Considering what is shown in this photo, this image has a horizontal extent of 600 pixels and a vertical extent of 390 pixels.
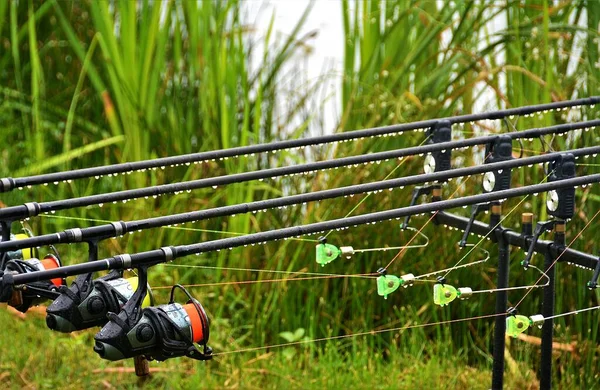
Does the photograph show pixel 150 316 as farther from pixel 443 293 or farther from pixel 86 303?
pixel 443 293

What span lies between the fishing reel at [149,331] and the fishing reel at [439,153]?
1458 mm

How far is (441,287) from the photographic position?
385 cm

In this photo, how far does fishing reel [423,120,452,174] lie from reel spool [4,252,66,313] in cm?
156

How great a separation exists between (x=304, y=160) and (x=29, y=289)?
3047mm

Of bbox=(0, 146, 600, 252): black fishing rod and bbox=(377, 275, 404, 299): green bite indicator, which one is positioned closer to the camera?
bbox=(0, 146, 600, 252): black fishing rod

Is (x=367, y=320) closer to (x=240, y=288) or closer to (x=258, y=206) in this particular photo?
(x=240, y=288)

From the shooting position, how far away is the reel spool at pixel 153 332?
11.1ft

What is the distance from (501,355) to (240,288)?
74.7 inches

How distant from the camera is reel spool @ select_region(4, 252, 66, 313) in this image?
3.66m

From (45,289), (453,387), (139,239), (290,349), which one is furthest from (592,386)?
(45,289)

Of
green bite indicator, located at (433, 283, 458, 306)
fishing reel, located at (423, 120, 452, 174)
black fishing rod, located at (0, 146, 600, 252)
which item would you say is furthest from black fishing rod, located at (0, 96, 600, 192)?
green bite indicator, located at (433, 283, 458, 306)

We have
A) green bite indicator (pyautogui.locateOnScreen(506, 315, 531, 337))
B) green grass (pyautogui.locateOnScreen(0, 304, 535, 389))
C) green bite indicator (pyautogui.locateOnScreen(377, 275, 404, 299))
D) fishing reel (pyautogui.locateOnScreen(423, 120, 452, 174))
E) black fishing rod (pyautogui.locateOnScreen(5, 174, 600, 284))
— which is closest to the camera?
black fishing rod (pyautogui.locateOnScreen(5, 174, 600, 284))

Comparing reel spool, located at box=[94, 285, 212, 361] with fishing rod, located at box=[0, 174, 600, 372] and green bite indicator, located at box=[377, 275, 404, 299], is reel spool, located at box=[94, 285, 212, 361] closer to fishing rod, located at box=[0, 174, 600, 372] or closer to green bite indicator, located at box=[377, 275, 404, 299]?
fishing rod, located at box=[0, 174, 600, 372]

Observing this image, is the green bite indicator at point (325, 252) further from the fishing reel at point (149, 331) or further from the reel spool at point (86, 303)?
the reel spool at point (86, 303)
